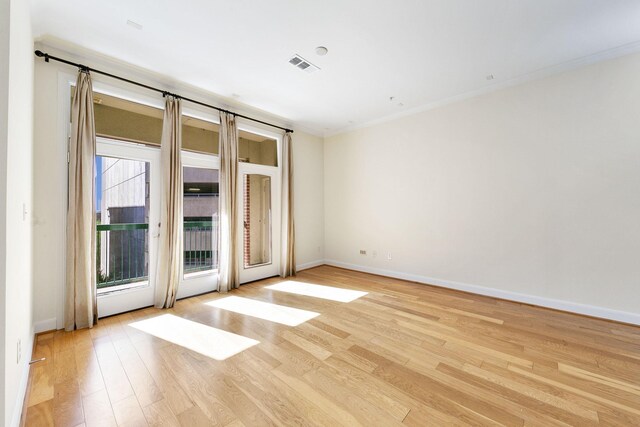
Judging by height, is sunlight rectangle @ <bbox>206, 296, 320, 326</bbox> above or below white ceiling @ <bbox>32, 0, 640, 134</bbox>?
below

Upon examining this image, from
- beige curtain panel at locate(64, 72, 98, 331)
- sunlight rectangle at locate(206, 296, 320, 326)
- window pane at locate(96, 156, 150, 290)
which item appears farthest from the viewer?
window pane at locate(96, 156, 150, 290)

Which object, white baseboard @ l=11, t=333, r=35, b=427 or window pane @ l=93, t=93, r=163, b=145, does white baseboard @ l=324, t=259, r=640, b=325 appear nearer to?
window pane @ l=93, t=93, r=163, b=145

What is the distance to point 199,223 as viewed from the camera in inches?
163

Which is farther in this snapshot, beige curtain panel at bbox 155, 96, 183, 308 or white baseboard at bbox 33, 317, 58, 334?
beige curtain panel at bbox 155, 96, 183, 308

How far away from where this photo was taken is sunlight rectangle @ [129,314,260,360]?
2.40m

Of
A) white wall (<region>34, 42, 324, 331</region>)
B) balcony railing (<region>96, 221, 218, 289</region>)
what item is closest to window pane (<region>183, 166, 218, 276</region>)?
balcony railing (<region>96, 221, 218, 289</region>)

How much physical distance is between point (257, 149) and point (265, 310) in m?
3.09

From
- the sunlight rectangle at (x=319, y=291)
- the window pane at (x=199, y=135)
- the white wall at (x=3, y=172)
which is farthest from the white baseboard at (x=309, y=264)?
the white wall at (x=3, y=172)

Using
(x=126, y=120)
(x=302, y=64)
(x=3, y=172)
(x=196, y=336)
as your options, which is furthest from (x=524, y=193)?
(x=126, y=120)

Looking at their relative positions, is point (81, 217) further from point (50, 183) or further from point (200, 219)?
point (200, 219)

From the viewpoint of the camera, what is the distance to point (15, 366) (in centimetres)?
161

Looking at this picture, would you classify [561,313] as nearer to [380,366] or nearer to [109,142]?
[380,366]

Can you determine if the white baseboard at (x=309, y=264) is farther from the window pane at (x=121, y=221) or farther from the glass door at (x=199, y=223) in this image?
Answer: the window pane at (x=121, y=221)

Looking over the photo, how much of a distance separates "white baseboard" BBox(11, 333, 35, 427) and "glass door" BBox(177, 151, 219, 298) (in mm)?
1654
